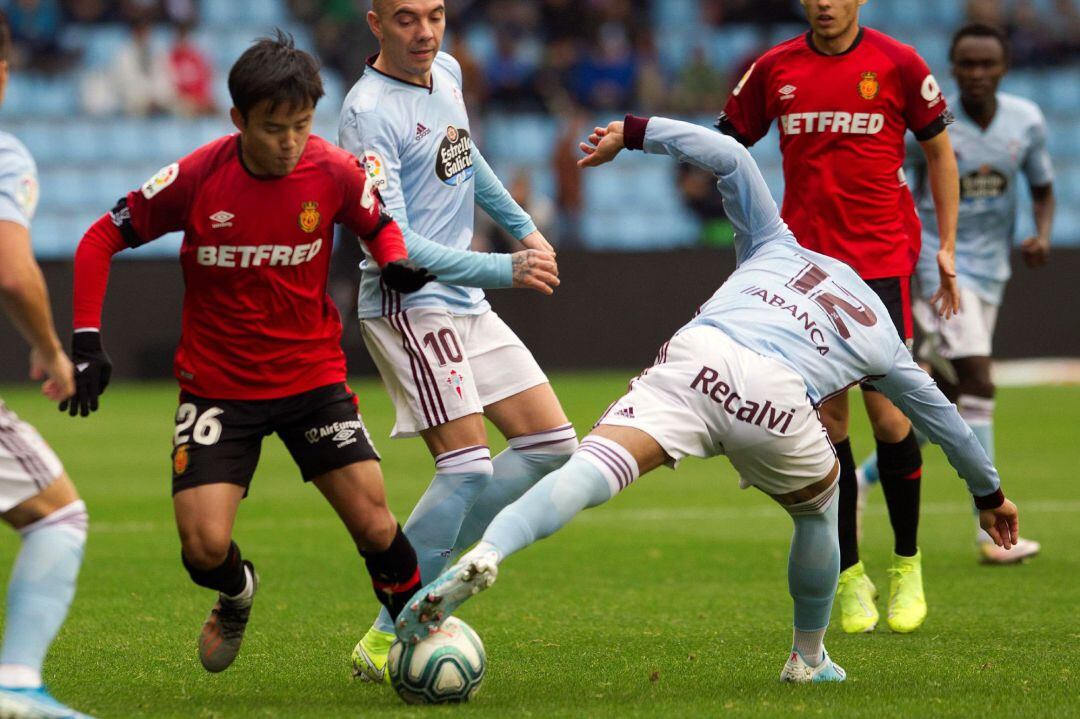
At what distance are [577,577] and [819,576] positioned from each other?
267 centimetres

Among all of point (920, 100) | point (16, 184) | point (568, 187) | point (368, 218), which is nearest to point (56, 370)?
point (16, 184)

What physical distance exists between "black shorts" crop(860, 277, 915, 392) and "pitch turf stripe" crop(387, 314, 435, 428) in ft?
6.14

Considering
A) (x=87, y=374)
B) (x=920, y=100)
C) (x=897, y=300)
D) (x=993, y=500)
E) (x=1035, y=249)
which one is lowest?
(x=1035, y=249)

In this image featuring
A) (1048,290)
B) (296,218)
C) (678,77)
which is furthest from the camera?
(678,77)

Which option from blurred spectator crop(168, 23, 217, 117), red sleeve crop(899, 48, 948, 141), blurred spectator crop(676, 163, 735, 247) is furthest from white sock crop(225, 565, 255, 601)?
blurred spectator crop(168, 23, 217, 117)

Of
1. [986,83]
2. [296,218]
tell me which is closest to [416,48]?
[296,218]

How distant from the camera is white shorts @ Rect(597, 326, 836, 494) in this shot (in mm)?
4680

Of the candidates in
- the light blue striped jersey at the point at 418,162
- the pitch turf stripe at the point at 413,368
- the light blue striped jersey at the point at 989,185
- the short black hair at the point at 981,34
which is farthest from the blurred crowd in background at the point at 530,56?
the pitch turf stripe at the point at 413,368

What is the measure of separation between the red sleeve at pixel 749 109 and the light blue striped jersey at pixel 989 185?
6.18 ft

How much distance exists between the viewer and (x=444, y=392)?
5.45 meters

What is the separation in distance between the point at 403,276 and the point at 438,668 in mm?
Answer: 1114

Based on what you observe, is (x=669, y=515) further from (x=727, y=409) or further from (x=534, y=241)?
(x=727, y=409)

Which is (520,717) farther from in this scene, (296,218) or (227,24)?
(227,24)

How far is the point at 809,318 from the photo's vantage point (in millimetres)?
4934
